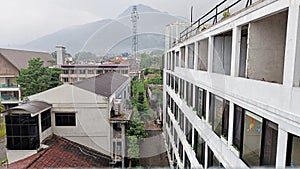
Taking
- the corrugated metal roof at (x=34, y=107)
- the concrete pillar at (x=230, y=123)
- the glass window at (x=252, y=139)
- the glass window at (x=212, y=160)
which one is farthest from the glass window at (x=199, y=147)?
the corrugated metal roof at (x=34, y=107)

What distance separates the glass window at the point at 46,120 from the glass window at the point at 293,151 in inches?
206

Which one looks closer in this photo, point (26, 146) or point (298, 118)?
point (298, 118)

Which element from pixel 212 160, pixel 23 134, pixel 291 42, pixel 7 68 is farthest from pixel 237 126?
pixel 7 68

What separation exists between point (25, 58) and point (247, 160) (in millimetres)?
16779

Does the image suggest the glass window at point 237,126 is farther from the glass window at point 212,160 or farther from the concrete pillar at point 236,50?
the glass window at point 212,160

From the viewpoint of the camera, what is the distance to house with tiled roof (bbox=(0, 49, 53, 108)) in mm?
11461

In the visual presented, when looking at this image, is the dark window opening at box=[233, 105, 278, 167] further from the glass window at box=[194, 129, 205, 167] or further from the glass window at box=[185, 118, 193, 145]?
the glass window at box=[185, 118, 193, 145]

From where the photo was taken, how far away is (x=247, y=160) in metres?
1.90

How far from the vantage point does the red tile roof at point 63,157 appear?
14.1 ft

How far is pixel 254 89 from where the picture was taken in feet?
5.59

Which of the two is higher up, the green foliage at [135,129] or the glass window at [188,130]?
the glass window at [188,130]

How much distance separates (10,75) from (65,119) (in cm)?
936

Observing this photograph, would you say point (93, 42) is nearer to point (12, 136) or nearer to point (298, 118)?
point (12, 136)

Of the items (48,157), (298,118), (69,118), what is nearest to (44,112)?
(69,118)
